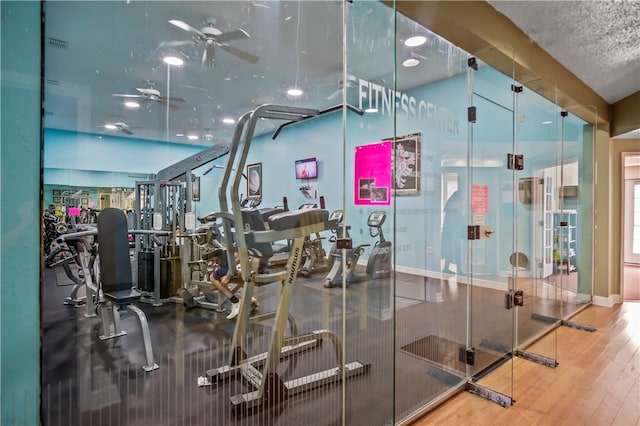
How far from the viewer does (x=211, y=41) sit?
7.21 ft

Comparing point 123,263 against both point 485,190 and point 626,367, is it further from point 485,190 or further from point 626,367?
point 626,367

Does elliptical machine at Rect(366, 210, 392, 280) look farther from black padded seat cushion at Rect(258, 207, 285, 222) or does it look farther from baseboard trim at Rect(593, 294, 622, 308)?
baseboard trim at Rect(593, 294, 622, 308)

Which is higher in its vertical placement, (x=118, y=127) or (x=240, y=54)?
(x=240, y=54)

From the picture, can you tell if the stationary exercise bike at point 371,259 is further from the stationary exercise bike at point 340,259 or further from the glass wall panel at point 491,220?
the glass wall panel at point 491,220

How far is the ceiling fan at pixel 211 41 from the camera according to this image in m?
2.06

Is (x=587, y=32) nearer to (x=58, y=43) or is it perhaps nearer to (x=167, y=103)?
(x=167, y=103)

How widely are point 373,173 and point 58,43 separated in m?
1.62

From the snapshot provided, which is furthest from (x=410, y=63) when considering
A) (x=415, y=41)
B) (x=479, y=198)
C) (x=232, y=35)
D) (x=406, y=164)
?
(x=232, y=35)

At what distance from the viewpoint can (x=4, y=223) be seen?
42.9 inches

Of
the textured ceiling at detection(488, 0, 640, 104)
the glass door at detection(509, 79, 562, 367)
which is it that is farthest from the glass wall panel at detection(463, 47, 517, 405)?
the textured ceiling at detection(488, 0, 640, 104)

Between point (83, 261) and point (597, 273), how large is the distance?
6175 mm

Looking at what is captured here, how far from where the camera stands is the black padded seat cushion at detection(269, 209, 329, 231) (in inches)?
76.7

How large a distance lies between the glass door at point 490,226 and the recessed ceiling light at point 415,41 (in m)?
0.51

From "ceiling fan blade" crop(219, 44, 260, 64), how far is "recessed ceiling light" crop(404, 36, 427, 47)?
136 centimetres
